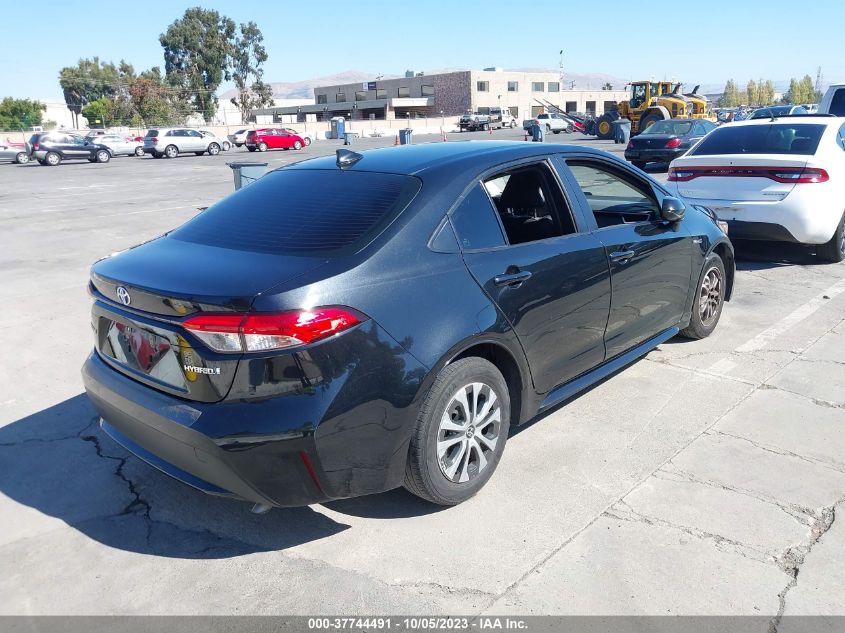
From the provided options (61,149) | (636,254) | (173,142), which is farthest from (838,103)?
(173,142)

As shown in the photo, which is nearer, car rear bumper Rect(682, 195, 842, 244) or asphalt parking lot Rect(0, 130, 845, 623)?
asphalt parking lot Rect(0, 130, 845, 623)

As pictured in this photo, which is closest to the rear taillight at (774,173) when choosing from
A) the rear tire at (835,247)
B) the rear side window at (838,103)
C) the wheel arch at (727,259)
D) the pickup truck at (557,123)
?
the rear tire at (835,247)

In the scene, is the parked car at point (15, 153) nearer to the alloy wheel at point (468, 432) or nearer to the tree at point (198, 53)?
the alloy wheel at point (468, 432)

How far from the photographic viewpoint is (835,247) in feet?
26.8

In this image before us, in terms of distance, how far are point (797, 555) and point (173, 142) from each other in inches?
1670

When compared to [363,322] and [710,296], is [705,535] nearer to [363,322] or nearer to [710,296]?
[363,322]

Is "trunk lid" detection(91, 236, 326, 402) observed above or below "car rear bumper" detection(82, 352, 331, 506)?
above

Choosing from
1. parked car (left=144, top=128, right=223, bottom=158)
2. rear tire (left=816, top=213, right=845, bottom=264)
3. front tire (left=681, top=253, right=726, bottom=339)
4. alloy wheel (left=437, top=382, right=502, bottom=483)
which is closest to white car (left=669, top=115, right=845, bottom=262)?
rear tire (left=816, top=213, right=845, bottom=264)

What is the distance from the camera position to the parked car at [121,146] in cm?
4206

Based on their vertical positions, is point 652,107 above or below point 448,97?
below

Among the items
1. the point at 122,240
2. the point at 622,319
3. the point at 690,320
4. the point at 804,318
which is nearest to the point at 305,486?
the point at 622,319

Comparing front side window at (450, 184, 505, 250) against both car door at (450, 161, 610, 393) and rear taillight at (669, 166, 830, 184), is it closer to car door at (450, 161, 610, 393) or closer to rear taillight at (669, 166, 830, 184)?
car door at (450, 161, 610, 393)

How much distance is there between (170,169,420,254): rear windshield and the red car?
43538 millimetres

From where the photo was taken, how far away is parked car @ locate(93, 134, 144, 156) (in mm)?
42062
